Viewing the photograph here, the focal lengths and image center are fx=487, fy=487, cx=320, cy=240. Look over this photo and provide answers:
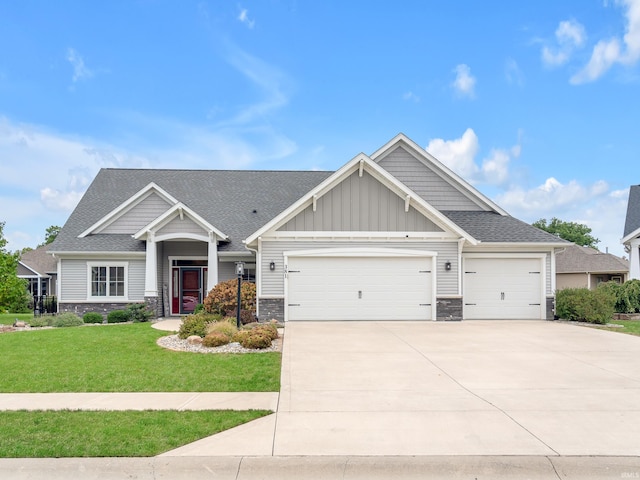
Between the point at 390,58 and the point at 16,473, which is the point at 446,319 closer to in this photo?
the point at 390,58

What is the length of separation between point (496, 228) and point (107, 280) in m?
15.6

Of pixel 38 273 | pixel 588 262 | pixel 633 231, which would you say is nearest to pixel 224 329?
pixel 633 231

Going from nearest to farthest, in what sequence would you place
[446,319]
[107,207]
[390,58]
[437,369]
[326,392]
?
[326,392] → [437,369] → [446,319] → [390,58] → [107,207]

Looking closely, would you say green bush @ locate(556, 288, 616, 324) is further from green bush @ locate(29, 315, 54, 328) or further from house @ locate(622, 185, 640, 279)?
green bush @ locate(29, 315, 54, 328)

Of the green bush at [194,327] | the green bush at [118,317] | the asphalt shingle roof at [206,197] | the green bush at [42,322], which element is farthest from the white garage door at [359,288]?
the green bush at [42,322]

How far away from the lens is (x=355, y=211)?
16.5 meters

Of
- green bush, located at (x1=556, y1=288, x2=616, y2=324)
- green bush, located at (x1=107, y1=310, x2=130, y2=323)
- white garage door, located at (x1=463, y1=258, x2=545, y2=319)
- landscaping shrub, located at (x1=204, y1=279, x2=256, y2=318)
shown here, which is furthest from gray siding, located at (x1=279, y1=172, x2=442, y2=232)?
green bush, located at (x1=107, y1=310, x2=130, y2=323)

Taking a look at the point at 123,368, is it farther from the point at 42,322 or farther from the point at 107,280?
the point at 107,280

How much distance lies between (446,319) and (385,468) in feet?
40.8

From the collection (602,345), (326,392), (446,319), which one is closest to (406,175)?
(446,319)

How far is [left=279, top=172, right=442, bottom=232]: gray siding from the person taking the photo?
16.5 meters

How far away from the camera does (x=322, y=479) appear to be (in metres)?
4.64

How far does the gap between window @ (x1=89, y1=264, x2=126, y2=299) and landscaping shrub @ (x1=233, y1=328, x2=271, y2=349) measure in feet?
34.3

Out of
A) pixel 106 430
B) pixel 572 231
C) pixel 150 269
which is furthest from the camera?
pixel 572 231
